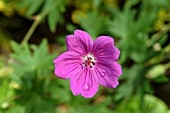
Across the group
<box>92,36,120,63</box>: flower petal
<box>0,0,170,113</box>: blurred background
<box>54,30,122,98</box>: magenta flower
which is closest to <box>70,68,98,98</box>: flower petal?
<box>54,30,122,98</box>: magenta flower

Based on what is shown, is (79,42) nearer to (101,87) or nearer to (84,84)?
(84,84)

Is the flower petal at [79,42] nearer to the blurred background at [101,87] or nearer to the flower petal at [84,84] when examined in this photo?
the flower petal at [84,84]

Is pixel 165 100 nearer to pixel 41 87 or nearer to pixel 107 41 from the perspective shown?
pixel 41 87

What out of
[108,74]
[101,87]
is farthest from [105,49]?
[101,87]

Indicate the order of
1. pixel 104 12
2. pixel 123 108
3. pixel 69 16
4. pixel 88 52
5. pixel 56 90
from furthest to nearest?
1. pixel 69 16
2. pixel 104 12
3. pixel 123 108
4. pixel 56 90
5. pixel 88 52

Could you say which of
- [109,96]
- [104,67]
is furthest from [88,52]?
[109,96]

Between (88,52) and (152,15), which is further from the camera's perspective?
(152,15)

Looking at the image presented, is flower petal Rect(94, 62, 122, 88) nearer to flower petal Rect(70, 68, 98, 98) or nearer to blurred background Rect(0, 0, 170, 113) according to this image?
flower petal Rect(70, 68, 98, 98)
